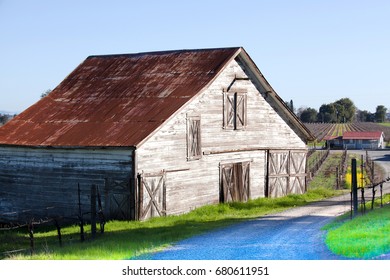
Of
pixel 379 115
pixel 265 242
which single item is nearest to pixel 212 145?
pixel 265 242

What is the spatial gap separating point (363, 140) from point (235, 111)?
59.5 metres

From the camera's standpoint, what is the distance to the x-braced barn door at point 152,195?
2048 cm

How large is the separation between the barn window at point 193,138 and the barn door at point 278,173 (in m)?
4.92

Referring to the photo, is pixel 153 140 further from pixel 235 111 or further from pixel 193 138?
pixel 235 111

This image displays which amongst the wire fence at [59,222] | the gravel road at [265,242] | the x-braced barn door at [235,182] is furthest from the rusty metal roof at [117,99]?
the gravel road at [265,242]

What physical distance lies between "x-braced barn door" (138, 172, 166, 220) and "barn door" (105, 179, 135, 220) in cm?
32

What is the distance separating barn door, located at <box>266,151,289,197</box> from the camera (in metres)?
26.9

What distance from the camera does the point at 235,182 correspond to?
81.7ft

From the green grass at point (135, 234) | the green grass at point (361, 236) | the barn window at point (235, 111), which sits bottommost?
the green grass at point (135, 234)

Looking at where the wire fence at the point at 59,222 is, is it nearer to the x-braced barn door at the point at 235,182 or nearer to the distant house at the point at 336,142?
the x-braced barn door at the point at 235,182

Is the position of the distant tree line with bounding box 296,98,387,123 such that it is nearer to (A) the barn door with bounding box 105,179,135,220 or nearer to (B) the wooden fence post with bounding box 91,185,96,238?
(A) the barn door with bounding box 105,179,135,220
